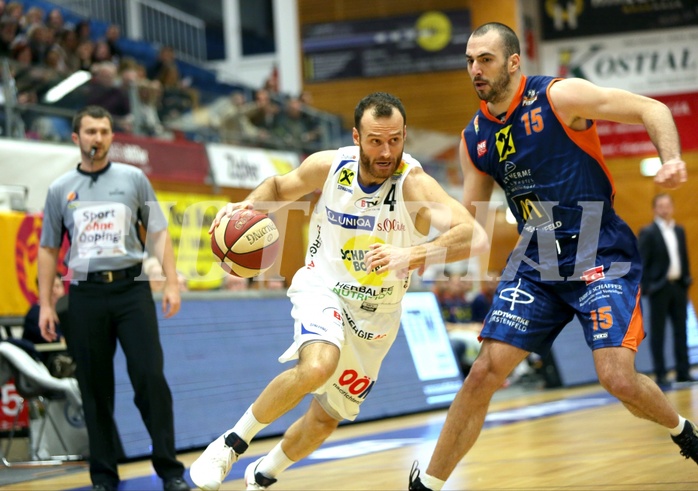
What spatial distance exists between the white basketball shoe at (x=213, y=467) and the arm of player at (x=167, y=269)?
72.6 inches

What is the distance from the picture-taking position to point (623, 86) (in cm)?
2241

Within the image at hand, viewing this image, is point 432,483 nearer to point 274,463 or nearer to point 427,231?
point 274,463

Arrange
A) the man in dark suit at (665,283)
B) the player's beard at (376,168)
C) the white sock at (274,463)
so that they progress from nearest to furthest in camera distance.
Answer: the player's beard at (376,168)
the white sock at (274,463)
the man in dark suit at (665,283)

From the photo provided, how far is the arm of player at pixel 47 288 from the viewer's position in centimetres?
677

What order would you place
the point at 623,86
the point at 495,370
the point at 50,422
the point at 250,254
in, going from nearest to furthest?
the point at 495,370, the point at 250,254, the point at 50,422, the point at 623,86

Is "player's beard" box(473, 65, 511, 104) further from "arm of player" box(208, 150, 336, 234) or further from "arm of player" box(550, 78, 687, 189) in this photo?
"arm of player" box(208, 150, 336, 234)

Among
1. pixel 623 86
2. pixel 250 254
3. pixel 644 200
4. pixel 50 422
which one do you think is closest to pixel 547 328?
pixel 250 254

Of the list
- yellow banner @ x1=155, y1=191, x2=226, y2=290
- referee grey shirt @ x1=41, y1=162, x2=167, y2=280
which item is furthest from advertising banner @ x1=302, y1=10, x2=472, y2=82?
referee grey shirt @ x1=41, y1=162, x2=167, y2=280

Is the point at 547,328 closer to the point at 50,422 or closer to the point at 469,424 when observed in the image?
the point at 469,424

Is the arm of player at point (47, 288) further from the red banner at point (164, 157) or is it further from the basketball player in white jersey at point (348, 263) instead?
the red banner at point (164, 157)

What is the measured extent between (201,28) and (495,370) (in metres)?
21.0

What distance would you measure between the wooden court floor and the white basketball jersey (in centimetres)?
141

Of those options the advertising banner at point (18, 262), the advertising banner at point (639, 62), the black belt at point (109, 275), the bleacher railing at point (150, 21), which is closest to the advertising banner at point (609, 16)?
the advertising banner at point (639, 62)

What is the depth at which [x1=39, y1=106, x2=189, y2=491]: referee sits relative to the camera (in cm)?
656
